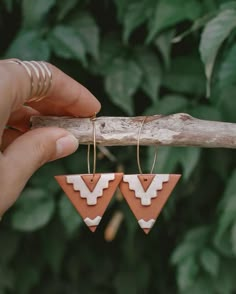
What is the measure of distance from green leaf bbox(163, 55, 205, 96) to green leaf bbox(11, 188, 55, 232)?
A: 0.99ft

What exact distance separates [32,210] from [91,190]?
52cm

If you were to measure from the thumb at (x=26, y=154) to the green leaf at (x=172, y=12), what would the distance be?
41cm

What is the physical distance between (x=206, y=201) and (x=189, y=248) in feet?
0.54

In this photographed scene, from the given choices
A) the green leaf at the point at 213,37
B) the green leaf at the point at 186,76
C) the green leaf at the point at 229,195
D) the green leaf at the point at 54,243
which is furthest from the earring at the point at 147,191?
the green leaf at the point at 54,243

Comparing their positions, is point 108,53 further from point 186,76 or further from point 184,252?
point 184,252

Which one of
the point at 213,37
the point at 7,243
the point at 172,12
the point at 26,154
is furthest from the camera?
the point at 7,243

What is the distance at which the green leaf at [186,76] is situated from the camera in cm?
123

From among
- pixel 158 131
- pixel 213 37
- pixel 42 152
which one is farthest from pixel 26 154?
pixel 213 37

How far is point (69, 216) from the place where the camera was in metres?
1.26

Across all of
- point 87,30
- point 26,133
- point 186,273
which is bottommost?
point 186,273

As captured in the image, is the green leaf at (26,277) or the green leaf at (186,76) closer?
the green leaf at (186,76)

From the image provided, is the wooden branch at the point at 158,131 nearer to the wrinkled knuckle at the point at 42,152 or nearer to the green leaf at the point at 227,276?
the wrinkled knuckle at the point at 42,152

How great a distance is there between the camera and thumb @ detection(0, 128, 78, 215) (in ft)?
2.33

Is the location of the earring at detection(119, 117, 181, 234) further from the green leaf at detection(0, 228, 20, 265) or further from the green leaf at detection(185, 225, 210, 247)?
the green leaf at detection(0, 228, 20, 265)
